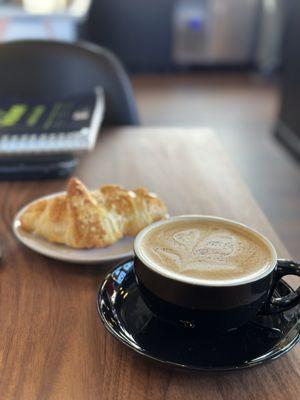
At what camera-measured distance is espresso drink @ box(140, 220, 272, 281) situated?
0.42m

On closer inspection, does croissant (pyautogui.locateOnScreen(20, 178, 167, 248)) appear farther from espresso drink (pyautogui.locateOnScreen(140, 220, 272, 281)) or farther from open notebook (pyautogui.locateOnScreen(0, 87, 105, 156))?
open notebook (pyautogui.locateOnScreen(0, 87, 105, 156))

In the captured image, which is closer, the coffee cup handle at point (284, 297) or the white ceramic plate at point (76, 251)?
the coffee cup handle at point (284, 297)

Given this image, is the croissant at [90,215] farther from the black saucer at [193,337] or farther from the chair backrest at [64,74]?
the chair backrest at [64,74]

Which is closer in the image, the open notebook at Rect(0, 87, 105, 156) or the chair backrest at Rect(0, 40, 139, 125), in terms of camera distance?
the open notebook at Rect(0, 87, 105, 156)

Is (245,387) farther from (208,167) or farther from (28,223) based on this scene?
(208,167)

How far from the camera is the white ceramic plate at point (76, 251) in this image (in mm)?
526

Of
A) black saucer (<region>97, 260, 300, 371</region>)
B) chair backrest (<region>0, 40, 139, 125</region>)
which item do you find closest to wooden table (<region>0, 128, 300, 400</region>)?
black saucer (<region>97, 260, 300, 371</region>)

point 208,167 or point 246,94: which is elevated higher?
point 208,167

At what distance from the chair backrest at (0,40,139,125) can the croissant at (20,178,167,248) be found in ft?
1.84

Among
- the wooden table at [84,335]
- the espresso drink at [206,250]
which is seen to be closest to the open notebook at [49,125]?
the wooden table at [84,335]

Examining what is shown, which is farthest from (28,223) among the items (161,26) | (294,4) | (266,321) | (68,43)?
(161,26)

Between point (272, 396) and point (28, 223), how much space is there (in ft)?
1.10

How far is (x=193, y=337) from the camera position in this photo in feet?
1.37

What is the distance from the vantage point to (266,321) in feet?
1.45
